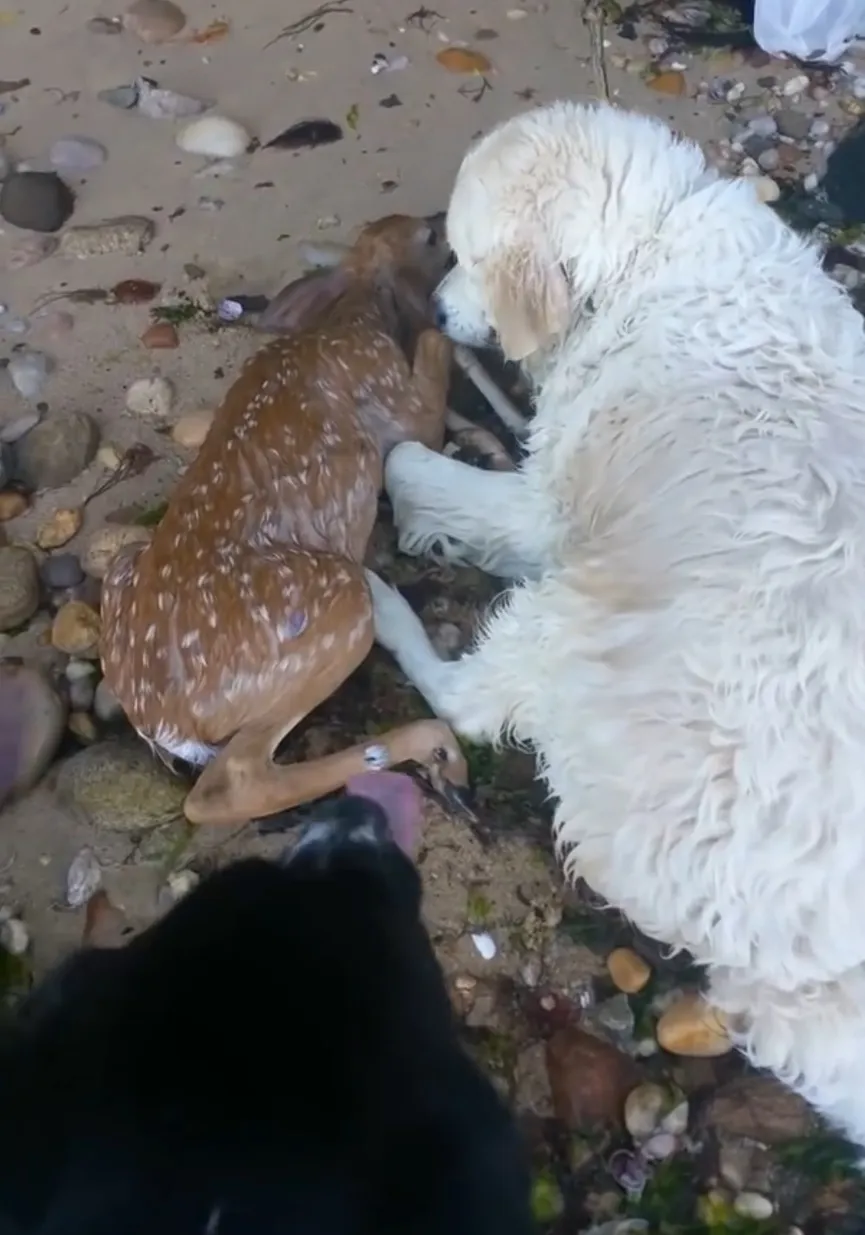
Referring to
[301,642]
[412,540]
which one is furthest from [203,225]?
[301,642]

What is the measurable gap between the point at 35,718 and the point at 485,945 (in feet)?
3.14

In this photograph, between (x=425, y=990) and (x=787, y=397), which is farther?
(x=787, y=397)

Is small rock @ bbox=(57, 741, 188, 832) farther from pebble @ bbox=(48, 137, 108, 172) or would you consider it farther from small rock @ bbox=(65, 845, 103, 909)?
pebble @ bbox=(48, 137, 108, 172)

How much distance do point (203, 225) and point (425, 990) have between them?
7.37 feet

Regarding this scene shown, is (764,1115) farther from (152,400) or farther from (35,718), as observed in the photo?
(152,400)

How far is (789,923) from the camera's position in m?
1.91

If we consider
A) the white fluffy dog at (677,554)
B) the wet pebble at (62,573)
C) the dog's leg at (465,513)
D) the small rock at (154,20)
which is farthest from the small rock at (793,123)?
the wet pebble at (62,573)

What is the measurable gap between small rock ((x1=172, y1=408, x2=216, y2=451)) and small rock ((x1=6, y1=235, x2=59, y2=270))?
0.67 meters

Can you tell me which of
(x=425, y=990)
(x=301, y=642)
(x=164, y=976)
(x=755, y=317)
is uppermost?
(x=755, y=317)

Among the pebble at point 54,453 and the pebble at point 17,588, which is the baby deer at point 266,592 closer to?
the pebble at point 17,588

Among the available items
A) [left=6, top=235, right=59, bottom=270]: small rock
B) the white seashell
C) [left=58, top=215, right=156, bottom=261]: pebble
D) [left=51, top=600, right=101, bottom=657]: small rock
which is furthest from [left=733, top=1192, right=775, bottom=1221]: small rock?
[left=6, top=235, right=59, bottom=270]: small rock

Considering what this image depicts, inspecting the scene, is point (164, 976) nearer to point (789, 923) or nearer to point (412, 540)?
point (789, 923)

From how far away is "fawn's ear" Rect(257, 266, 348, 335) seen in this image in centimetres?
298

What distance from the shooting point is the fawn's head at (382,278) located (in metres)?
2.93
